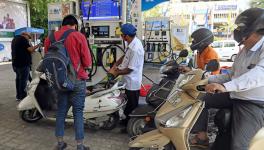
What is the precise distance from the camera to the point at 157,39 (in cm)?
1043

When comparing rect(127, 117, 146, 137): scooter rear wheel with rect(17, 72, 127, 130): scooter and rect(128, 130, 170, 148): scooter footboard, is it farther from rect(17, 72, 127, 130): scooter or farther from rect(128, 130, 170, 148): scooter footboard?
rect(128, 130, 170, 148): scooter footboard

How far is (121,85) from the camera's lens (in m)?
A: 4.08

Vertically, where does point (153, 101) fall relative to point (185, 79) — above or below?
below

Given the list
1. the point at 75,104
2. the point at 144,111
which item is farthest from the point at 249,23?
the point at 75,104

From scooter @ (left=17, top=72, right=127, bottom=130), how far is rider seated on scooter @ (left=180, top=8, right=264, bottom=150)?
6.10ft

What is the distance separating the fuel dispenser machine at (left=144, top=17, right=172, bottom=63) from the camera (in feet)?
33.8

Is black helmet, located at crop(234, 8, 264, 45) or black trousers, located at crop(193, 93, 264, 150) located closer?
black helmet, located at crop(234, 8, 264, 45)

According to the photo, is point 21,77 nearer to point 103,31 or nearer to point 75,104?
point 103,31

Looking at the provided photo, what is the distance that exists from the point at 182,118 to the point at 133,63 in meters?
1.48

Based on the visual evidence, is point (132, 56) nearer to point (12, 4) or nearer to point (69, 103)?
point (69, 103)

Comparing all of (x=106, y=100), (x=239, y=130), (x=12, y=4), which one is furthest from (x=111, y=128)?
(x=12, y=4)

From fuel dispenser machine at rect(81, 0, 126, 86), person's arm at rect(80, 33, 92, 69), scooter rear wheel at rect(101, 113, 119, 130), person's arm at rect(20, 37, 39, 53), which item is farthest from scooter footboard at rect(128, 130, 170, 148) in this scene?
person's arm at rect(20, 37, 39, 53)

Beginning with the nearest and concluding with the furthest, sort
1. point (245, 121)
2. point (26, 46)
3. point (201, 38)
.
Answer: point (245, 121) → point (201, 38) → point (26, 46)

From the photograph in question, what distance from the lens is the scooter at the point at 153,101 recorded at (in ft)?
11.2
